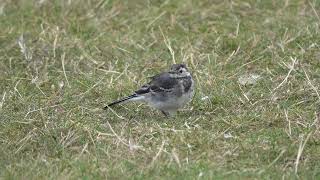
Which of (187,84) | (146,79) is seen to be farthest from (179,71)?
(146,79)

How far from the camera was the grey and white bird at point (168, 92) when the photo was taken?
7566 millimetres

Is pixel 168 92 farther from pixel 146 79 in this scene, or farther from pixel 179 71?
pixel 146 79

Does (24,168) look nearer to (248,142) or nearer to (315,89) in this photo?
(248,142)

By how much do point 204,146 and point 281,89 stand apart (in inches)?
61.8

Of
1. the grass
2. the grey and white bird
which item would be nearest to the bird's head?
the grey and white bird

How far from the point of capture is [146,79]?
27.9 feet

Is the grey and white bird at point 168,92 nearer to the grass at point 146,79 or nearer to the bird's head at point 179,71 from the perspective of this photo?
the bird's head at point 179,71

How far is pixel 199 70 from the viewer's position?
8602 mm

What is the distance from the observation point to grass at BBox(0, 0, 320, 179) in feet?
21.0

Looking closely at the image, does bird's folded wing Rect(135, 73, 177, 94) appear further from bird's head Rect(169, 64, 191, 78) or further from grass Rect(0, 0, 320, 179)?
grass Rect(0, 0, 320, 179)

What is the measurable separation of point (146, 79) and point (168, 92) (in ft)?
2.87

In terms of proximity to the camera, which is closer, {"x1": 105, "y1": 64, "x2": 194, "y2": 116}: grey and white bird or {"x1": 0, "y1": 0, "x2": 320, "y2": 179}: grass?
{"x1": 0, "y1": 0, "x2": 320, "y2": 179}: grass

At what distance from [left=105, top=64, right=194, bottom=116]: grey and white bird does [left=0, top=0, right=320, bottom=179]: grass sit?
0.11 meters

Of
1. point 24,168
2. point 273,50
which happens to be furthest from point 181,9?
point 24,168
